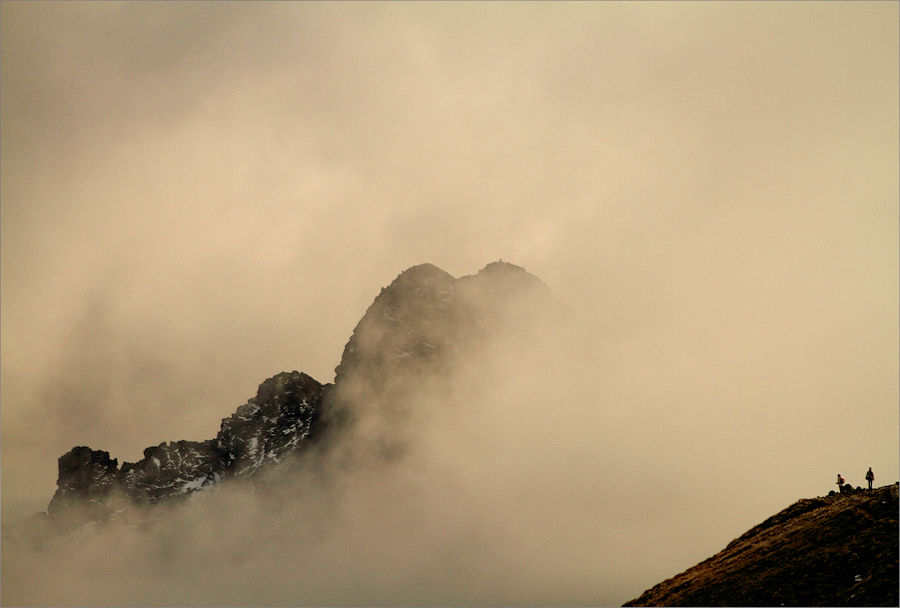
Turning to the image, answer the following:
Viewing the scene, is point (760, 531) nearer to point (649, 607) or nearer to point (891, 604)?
point (649, 607)

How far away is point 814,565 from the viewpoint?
98.9 metres

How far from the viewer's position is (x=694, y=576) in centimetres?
11588

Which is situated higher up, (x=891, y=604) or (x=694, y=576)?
(x=694, y=576)

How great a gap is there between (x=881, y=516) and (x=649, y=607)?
33963 mm

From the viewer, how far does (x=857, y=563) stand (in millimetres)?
94938

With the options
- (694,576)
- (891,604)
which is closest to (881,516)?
(891,604)

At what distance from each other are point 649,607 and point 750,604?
16938 mm

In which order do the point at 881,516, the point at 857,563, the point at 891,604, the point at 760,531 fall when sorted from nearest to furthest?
the point at 891,604 → the point at 857,563 → the point at 881,516 → the point at 760,531

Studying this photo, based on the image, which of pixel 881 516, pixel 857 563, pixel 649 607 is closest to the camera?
pixel 857 563

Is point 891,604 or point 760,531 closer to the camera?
point 891,604

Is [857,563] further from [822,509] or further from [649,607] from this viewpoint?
[649,607]

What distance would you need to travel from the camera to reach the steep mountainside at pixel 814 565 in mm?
91562

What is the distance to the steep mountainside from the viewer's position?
9156 cm

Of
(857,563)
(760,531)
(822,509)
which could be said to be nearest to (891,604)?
(857,563)
